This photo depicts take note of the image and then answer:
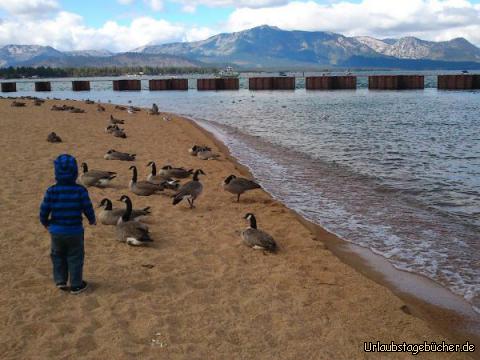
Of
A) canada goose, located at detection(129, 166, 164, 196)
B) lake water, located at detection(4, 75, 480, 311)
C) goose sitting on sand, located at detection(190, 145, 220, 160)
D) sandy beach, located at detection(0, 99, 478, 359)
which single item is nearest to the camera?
sandy beach, located at detection(0, 99, 478, 359)

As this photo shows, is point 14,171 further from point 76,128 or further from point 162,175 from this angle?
point 76,128

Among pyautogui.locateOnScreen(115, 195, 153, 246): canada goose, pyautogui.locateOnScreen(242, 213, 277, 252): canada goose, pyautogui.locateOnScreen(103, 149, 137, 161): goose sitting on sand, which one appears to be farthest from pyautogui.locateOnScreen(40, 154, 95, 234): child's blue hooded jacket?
pyautogui.locateOnScreen(103, 149, 137, 161): goose sitting on sand

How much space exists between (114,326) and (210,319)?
1.42 meters

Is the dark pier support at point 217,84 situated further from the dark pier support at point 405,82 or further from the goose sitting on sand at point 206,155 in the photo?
the goose sitting on sand at point 206,155

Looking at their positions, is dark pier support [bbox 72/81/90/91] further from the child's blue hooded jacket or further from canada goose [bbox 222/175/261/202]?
the child's blue hooded jacket

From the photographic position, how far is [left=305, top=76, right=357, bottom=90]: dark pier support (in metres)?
112

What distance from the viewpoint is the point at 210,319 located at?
739 cm

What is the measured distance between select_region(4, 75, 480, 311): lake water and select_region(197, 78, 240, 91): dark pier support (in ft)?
256

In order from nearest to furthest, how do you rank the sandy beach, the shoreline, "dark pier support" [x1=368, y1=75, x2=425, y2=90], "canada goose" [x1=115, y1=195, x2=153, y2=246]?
the sandy beach < the shoreline < "canada goose" [x1=115, y1=195, x2=153, y2=246] < "dark pier support" [x1=368, y1=75, x2=425, y2=90]

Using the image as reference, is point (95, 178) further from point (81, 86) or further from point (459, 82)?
point (81, 86)

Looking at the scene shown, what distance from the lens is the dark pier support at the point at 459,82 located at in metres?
99.1

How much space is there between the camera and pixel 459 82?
102 metres

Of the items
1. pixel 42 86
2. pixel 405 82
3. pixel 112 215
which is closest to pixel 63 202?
pixel 112 215

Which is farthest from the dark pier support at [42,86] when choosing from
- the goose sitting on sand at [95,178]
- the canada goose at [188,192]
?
the canada goose at [188,192]
